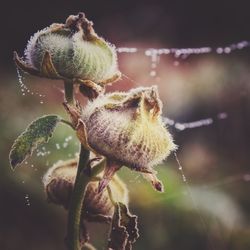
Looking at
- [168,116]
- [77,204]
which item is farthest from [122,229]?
[168,116]

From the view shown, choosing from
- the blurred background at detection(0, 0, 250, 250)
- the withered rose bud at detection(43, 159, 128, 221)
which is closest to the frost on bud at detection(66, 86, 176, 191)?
the withered rose bud at detection(43, 159, 128, 221)

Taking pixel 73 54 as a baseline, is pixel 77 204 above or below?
A: below

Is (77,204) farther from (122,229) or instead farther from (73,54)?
(73,54)

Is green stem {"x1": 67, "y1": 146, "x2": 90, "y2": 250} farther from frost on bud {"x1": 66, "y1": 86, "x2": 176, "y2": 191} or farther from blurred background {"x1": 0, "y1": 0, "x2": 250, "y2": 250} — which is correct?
blurred background {"x1": 0, "y1": 0, "x2": 250, "y2": 250}

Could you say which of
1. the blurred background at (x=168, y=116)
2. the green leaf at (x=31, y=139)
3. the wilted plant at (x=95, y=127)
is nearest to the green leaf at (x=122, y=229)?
the wilted plant at (x=95, y=127)

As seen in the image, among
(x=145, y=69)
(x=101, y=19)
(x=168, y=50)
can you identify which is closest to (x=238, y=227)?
(x=145, y=69)

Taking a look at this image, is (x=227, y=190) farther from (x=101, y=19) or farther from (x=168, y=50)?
(x=101, y=19)
